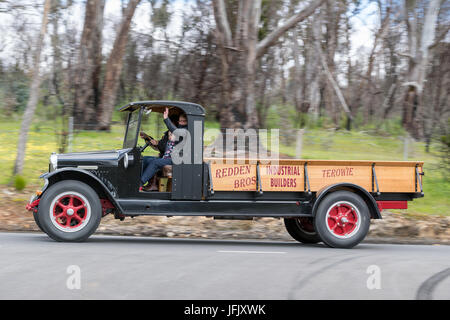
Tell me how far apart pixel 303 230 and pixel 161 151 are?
2.98 metres

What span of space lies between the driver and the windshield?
0.16 m

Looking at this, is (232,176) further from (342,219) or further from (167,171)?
(342,219)

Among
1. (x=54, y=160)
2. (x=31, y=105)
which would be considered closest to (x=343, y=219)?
(x=54, y=160)

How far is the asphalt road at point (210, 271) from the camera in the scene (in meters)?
5.59

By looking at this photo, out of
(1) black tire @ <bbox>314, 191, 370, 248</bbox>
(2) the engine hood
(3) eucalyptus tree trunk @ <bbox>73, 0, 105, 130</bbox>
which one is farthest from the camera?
(3) eucalyptus tree trunk @ <bbox>73, 0, 105, 130</bbox>

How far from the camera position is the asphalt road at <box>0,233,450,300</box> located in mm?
5586

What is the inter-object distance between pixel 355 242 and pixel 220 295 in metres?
4.28

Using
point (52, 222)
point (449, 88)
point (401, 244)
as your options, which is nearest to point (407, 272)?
point (401, 244)

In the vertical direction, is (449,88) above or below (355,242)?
above

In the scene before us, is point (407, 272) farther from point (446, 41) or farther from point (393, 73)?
point (393, 73)

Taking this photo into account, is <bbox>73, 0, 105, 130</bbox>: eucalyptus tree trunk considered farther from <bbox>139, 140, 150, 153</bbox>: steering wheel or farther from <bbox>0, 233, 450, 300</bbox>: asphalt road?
<bbox>0, 233, 450, 300</bbox>: asphalt road

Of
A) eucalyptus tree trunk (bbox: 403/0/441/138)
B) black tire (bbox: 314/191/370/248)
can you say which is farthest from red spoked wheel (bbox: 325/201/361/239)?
eucalyptus tree trunk (bbox: 403/0/441/138)

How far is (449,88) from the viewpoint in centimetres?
3338

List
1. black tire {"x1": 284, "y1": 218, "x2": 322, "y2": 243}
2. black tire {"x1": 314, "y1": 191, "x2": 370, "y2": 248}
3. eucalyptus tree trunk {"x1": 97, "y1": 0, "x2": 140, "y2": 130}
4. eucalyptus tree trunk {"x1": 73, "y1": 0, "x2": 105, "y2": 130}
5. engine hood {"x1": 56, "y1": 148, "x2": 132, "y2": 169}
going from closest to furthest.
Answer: engine hood {"x1": 56, "y1": 148, "x2": 132, "y2": 169}
black tire {"x1": 314, "y1": 191, "x2": 370, "y2": 248}
black tire {"x1": 284, "y1": 218, "x2": 322, "y2": 243}
eucalyptus tree trunk {"x1": 97, "y1": 0, "x2": 140, "y2": 130}
eucalyptus tree trunk {"x1": 73, "y1": 0, "x2": 105, "y2": 130}
